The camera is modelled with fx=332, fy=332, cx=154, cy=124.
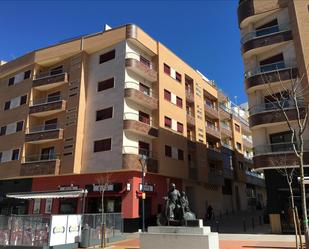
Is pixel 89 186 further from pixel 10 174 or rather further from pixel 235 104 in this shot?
pixel 235 104

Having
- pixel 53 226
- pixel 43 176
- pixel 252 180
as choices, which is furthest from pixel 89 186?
pixel 252 180

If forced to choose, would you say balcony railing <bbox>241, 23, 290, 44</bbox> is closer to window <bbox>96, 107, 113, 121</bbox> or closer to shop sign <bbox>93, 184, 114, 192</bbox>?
window <bbox>96, 107, 113, 121</bbox>

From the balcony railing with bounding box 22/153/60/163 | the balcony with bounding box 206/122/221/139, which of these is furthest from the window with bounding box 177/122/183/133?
the balcony railing with bounding box 22/153/60/163

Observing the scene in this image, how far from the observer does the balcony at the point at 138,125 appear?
27.8 metres

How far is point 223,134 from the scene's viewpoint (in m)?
45.1

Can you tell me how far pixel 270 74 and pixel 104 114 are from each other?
47.0 ft

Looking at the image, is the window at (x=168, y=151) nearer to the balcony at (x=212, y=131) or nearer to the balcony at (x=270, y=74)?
the balcony at (x=212, y=131)

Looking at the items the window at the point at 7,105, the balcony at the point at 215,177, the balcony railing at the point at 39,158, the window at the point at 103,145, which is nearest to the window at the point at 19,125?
the balcony railing at the point at 39,158

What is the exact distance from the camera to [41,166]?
30109 mm

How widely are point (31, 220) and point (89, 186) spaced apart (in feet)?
40.3

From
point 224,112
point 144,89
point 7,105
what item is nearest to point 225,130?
point 224,112

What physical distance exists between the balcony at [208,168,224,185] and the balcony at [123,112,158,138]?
10.8 metres

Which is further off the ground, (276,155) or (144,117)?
(144,117)

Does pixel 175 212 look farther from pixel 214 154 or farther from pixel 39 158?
pixel 214 154
